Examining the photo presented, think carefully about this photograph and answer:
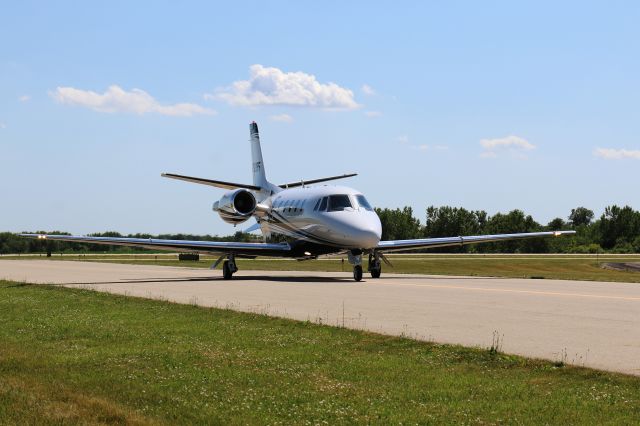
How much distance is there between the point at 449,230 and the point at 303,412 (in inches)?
6246

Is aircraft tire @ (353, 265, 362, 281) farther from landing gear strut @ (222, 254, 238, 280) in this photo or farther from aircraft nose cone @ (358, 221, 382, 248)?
landing gear strut @ (222, 254, 238, 280)

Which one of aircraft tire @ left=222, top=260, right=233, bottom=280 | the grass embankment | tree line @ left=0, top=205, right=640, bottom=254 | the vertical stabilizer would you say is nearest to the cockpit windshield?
aircraft tire @ left=222, top=260, right=233, bottom=280

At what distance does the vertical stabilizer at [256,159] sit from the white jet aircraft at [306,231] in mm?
6745

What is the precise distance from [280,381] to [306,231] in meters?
25.0

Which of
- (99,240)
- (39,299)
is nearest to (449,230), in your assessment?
(99,240)

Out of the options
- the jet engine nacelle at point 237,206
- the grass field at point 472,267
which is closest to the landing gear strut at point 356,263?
the jet engine nacelle at point 237,206

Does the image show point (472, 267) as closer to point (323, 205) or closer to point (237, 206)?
point (237, 206)

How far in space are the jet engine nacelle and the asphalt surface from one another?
8924mm

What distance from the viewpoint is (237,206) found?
127ft

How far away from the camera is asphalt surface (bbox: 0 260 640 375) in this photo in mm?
12594

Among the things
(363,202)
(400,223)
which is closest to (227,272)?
(363,202)

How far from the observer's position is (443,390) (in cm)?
916

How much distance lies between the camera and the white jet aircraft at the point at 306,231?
32500 mm

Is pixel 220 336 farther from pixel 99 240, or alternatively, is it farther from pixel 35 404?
pixel 99 240
